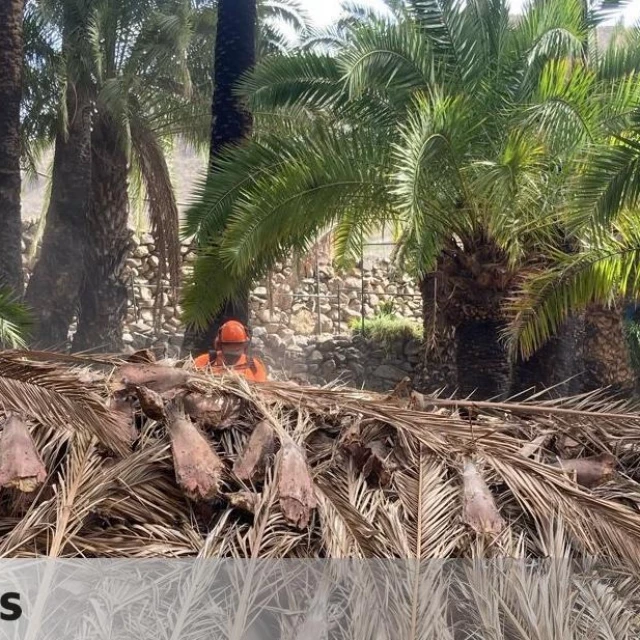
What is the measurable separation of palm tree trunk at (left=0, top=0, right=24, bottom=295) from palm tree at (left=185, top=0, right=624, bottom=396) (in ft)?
11.7

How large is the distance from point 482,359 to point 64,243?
8.27m

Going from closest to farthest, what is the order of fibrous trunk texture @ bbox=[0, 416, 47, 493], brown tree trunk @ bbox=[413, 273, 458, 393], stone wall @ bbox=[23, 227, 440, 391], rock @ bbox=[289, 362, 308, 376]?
fibrous trunk texture @ bbox=[0, 416, 47, 493] → brown tree trunk @ bbox=[413, 273, 458, 393] → rock @ bbox=[289, 362, 308, 376] → stone wall @ bbox=[23, 227, 440, 391]

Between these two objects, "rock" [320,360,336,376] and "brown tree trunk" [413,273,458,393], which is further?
"rock" [320,360,336,376]

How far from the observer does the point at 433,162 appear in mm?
9039

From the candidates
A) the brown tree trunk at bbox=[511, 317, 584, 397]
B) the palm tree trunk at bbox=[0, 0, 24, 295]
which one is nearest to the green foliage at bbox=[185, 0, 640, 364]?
the brown tree trunk at bbox=[511, 317, 584, 397]

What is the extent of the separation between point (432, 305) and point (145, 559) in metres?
9.61

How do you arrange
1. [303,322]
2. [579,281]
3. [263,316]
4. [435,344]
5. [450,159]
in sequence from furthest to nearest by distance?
[303,322] < [263,316] < [435,344] < [450,159] < [579,281]

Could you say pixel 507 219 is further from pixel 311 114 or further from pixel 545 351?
pixel 311 114

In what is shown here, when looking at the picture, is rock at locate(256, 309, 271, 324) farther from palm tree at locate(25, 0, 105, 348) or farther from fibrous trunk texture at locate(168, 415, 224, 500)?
fibrous trunk texture at locate(168, 415, 224, 500)

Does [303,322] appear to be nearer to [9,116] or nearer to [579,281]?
[9,116]

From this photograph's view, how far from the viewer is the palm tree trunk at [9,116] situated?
12.0 metres

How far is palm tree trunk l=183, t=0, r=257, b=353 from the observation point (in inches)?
421

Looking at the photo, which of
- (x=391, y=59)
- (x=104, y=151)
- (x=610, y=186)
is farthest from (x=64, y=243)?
(x=610, y=186)

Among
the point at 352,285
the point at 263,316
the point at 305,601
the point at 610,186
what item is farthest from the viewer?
the point at 352,285
